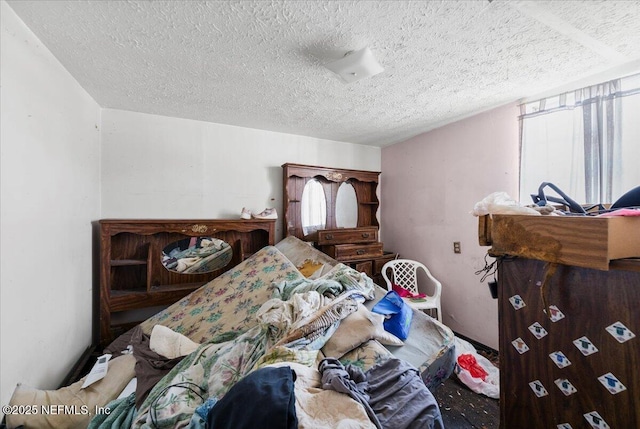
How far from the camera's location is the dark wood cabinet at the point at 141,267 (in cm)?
184

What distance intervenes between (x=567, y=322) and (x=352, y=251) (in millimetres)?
1914

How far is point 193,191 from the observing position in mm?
2311

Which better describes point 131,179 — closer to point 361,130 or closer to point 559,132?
point 361,130

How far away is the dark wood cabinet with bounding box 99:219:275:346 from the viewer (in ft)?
6.03

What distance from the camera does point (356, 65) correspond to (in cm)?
128

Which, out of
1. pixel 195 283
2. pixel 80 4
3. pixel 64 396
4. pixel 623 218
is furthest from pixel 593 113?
pixel 64 396

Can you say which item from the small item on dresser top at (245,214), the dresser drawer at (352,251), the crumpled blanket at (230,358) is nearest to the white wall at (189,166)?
the small item on dresser top at (245,214)

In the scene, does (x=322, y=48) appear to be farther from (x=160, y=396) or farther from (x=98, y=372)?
(x=98, y=372)

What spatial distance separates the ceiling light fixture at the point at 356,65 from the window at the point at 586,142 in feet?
4.56

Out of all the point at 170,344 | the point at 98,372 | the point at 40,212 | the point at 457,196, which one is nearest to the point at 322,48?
the point at 40,212

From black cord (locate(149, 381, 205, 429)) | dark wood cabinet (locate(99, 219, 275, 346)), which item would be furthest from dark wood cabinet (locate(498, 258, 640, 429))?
dark wood cabinet (locate(99, 219, 275, 346))

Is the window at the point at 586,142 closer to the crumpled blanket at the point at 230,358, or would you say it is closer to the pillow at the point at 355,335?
the pillow at the point at 355,335

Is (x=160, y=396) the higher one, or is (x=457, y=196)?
(x=457, y=196)

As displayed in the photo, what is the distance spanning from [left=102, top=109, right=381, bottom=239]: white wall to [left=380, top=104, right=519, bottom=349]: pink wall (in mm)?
1282
